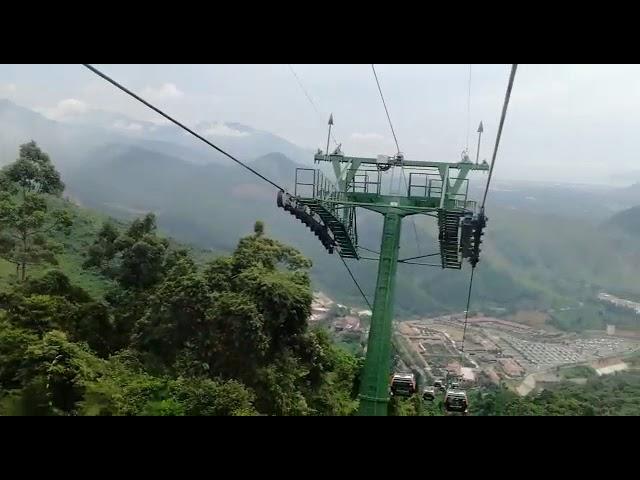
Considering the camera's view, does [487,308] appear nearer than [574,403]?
No

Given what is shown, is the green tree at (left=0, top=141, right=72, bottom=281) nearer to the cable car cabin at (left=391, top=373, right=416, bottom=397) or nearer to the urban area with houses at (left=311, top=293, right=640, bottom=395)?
the cable car cabin at (left=391, top=373, right=416, bottom=397)

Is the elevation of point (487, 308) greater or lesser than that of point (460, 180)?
lesser

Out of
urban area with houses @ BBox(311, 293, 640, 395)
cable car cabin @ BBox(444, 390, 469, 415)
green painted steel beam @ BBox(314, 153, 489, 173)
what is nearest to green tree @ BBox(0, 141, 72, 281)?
green painted steel beam @ BBox(314, 153, 489, 173)
